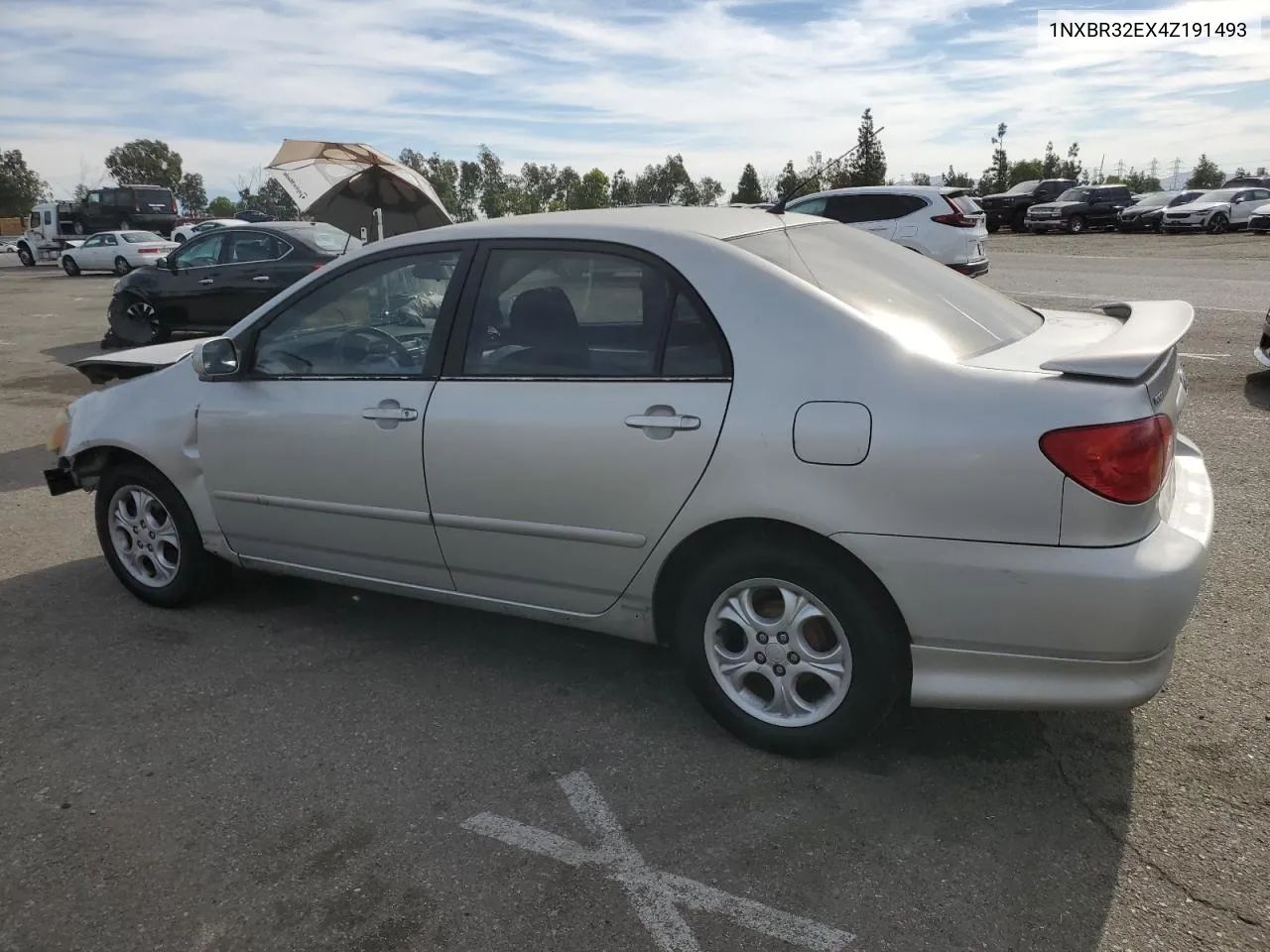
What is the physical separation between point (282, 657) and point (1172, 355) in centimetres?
329

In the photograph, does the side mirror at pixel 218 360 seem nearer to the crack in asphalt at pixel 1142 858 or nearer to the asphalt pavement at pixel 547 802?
the asphalt pavement at pixel 547 802

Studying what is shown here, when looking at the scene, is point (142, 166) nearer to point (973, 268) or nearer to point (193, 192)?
point (193, 192)

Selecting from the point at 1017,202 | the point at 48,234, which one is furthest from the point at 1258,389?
the point at 48,234

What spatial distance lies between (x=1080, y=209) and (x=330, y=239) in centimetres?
2666

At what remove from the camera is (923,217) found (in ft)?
49.0

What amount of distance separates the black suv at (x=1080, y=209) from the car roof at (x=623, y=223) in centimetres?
3140

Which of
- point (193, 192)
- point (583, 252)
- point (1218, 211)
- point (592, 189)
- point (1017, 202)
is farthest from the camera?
point (193, 192)

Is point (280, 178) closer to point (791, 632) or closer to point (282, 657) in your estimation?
point (282, 657)

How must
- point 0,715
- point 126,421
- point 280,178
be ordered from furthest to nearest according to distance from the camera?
point 280,178
point 126,421
point 0,715

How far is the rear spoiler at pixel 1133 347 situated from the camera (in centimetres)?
264

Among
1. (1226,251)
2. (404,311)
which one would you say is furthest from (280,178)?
(1226,251)

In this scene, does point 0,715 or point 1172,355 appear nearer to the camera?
point 1172,355

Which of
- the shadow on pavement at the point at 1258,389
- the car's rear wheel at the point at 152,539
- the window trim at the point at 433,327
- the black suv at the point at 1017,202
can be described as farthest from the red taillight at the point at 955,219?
the black suv at the point at 1017,202

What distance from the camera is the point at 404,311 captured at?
3.79 m
